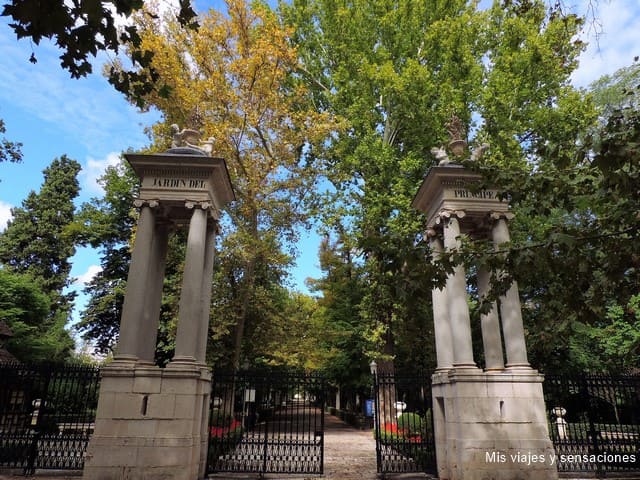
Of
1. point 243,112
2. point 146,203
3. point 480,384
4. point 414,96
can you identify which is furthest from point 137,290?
point 414,96

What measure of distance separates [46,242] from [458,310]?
3902 centimetres

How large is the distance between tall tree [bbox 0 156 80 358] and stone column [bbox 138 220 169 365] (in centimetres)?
2873

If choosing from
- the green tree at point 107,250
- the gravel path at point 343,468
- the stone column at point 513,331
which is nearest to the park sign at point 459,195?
the stone column at point 513,331

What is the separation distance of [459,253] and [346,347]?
73.9ft

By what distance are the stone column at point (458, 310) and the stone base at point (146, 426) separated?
6.36m

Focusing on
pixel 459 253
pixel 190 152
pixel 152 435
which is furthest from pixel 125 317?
pixel 459 253

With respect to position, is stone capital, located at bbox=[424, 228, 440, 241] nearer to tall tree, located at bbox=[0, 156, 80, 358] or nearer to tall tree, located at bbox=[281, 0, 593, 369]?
tall tree, located at bbox=[281, 0, 593, 369]

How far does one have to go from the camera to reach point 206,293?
1209cm

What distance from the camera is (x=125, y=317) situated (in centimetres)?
1038

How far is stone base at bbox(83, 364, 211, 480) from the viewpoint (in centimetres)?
926

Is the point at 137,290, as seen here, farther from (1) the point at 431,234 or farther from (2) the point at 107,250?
(2) the point at 107,250

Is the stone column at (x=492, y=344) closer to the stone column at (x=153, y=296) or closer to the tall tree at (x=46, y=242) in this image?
the stone column at (x=153, y=296)

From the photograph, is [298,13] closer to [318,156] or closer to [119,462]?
[318,156]

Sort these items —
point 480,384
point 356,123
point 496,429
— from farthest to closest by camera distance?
point 356,123
point 480,384
point 496,429
